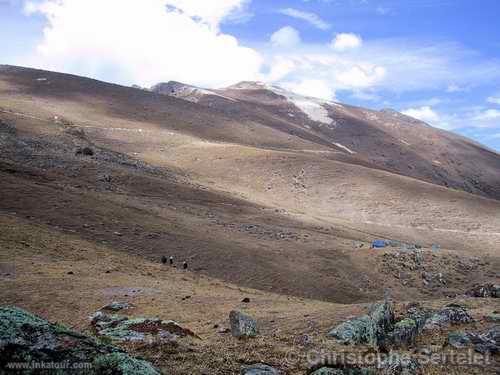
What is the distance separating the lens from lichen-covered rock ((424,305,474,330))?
1097 centimetres

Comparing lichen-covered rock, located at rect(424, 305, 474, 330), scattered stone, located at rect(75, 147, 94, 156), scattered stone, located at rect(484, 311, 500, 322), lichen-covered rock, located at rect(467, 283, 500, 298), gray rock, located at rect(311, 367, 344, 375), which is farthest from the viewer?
scattered stone, located at rect(75, 147, 94, 156)

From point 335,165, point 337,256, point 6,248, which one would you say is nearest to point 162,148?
point 335,165

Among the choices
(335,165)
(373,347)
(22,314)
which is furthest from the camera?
(335,165)

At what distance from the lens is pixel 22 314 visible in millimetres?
5301

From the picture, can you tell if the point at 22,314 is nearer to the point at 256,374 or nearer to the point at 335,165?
the point at 256,374

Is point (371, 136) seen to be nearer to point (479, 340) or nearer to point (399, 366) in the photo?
point (479, 340)

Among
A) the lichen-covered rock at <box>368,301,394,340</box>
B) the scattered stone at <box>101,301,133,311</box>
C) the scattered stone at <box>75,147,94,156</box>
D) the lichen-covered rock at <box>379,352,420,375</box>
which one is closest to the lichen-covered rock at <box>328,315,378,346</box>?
the lichen-covered rock at <box>368,301,394,340</box>

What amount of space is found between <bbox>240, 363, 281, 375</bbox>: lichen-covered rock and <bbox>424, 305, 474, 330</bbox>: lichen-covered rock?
487 centimetres

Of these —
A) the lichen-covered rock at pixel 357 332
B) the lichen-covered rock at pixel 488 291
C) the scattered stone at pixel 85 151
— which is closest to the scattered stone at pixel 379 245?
the lichen-covered rock at pixel 488 291

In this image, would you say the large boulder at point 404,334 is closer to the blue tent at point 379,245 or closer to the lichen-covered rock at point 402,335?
the lichen-covered rock at point 402,335

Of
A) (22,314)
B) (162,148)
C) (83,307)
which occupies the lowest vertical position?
(83,307)

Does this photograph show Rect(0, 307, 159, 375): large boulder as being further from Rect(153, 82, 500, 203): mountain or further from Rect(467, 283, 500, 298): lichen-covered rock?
Rect(153, 82, 500, 203): mountain

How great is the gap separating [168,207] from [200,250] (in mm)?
8462

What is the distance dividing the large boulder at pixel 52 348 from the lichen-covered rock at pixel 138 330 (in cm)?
437
